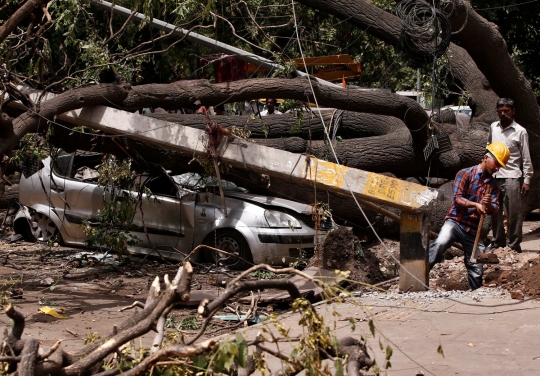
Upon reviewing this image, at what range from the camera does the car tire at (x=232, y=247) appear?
11.1 meters

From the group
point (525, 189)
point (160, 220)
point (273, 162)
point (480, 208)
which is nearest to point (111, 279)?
point (160, 220)

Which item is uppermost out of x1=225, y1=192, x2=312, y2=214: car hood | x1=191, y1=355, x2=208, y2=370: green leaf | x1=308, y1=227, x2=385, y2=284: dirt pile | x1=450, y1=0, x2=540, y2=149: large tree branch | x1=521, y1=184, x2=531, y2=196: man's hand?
x1=450, y1=0, x2=540, y2=149: large tree branch

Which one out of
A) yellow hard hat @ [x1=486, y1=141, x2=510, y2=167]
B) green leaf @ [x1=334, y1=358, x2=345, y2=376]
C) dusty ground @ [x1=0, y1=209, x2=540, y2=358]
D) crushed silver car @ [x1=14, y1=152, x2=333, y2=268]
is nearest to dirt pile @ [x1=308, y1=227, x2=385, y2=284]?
dusty ground @ [x1=0, y1=209, x2=540, y2=358]

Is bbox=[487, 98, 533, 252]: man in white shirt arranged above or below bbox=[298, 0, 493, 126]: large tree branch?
below

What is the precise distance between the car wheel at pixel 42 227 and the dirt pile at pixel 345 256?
491cm

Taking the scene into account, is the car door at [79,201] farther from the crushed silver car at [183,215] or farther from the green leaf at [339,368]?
the green leaf at [339,368]

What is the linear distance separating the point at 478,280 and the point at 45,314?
4683mm

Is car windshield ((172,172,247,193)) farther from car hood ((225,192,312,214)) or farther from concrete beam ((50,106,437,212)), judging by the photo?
concrete beam ((50,106,437,212))

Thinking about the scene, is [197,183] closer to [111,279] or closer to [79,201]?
[79,201]

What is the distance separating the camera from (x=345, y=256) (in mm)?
10062

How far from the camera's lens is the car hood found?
11.5 meters

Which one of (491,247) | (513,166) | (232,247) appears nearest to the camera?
(513,166)

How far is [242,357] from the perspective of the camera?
12.4 ft

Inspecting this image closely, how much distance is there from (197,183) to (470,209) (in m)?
4.50
